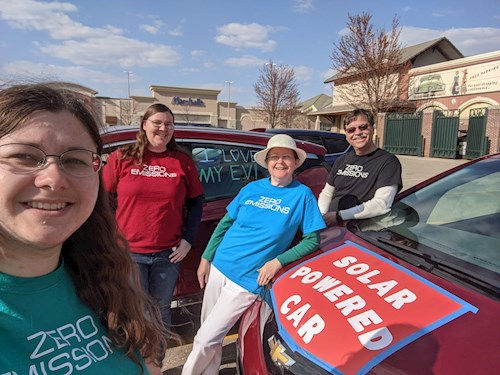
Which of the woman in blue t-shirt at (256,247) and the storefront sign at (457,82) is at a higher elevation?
the storefront sign at (457,82)

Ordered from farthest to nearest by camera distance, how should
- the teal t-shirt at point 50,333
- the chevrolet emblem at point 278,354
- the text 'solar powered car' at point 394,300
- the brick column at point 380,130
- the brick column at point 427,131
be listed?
the brick column at point 380,130 < the brick column at point 427,131 < the chevrolet emblem at point 278,354 < the text 'solar powered car' at point 394,300 < the teal t-shirt at point 50,333

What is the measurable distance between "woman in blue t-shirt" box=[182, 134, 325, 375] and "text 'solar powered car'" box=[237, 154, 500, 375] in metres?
0.16

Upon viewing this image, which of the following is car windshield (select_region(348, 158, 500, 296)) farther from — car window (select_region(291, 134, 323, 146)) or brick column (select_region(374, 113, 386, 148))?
brick column (select_region(374, 113, 386, 148))

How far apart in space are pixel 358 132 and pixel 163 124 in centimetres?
158

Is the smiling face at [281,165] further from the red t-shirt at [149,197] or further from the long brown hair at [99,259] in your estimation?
the long brown hair at [99,259]

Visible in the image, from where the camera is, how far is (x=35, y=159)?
963 millimetres

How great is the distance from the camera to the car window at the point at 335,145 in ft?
18.8

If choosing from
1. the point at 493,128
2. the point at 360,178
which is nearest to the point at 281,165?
the point at 360,178

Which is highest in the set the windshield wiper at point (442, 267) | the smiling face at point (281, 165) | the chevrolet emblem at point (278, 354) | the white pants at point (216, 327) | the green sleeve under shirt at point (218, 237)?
the smiling face at point (281, 165)

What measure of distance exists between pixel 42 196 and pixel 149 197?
62.5 inches

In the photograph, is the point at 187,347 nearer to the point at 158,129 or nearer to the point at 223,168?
the point at 223,168

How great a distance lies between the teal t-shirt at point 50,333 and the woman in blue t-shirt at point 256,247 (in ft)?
4.28

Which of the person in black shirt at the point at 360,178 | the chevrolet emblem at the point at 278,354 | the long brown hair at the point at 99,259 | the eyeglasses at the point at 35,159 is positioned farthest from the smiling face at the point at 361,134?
the eyeglasses at the point at 35,159

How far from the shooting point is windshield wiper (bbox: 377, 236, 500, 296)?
1663 millimetres
